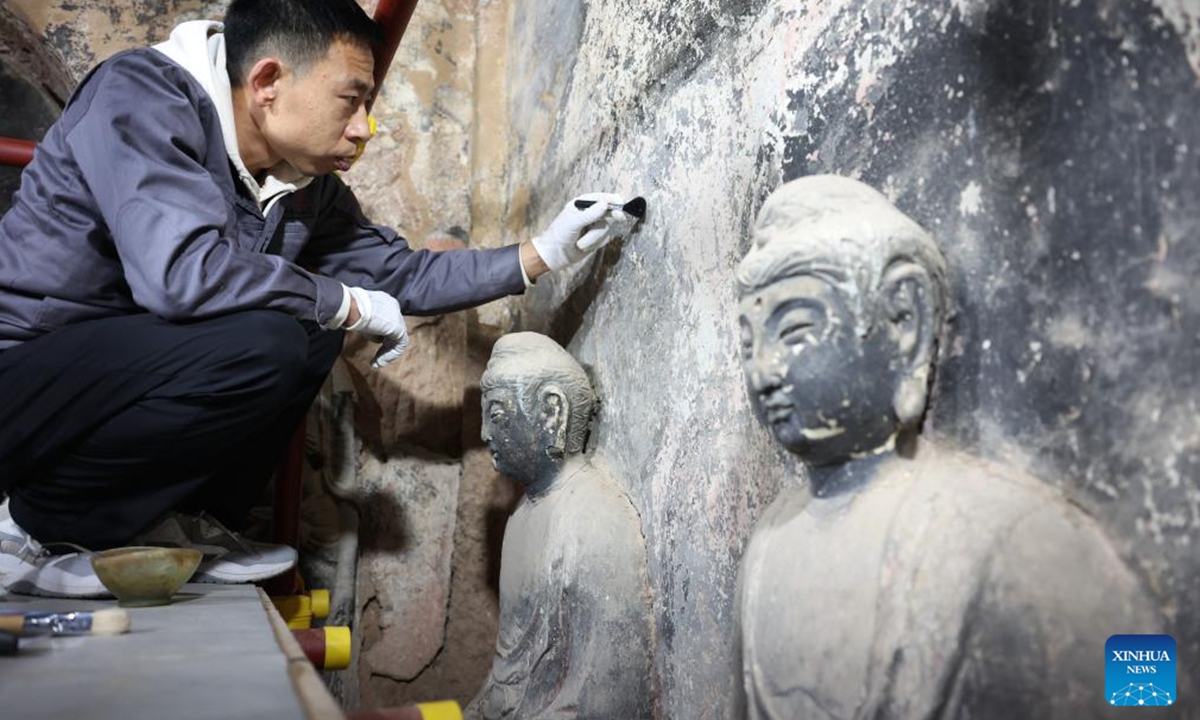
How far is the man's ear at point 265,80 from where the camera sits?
2.18 meters

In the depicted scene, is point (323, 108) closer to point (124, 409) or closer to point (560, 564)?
point (124, 409)

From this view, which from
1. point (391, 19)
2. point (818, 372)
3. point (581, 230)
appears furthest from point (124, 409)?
point (818, 372)

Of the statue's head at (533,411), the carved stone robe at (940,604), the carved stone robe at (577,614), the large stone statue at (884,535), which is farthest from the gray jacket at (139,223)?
the carved stone robe at (940,604)

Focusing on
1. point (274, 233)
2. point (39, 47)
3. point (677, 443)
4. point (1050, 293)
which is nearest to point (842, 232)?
point (1050, 293)

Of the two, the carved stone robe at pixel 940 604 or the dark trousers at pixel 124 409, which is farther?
the dark trousers at pixel 124 409

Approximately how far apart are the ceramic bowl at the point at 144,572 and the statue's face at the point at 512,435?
64 centimetres

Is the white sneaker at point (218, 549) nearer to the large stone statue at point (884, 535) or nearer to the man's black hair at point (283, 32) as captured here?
the man's black hair at point (283, 32)

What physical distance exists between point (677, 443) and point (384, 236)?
3.90ft

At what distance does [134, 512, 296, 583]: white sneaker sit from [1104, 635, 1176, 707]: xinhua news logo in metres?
1.76

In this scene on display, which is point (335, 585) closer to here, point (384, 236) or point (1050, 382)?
point (384, 236)

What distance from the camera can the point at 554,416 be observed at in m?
2.11

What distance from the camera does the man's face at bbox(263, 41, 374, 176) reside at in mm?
2209

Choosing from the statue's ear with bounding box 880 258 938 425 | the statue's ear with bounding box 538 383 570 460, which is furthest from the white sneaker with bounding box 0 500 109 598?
the statue's ear with bounding box 880 258 938 425

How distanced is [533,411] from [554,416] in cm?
5
